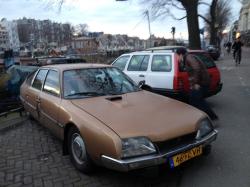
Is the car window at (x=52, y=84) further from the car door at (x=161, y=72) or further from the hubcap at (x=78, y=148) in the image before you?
→ the car door at (x=161, y=72)

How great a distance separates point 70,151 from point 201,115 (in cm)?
202

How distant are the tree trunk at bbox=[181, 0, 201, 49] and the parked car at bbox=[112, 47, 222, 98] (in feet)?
45.3

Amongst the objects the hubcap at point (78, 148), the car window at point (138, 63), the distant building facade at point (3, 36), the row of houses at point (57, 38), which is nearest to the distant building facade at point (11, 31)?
the distant building facade at point (3, 36)

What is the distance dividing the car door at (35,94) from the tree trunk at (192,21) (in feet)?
55.0

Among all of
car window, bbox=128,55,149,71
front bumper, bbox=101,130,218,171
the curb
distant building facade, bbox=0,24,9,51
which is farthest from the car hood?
distant building facade, bbox=0,24,9,51

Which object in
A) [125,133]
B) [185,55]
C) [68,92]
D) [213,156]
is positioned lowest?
[213,156]

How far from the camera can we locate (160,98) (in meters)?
5.33

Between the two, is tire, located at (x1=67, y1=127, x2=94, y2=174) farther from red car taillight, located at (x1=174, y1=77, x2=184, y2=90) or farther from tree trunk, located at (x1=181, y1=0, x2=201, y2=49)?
tree trunk, located at (x1=181, y1=0, x2=201, y2=49)

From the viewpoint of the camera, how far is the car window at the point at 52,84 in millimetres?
5471

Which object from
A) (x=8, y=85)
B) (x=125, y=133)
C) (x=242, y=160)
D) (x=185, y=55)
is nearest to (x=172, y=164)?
(x=125, y=133)

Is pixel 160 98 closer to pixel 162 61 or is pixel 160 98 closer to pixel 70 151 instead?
pixel 70 151

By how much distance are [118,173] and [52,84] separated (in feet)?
7.29

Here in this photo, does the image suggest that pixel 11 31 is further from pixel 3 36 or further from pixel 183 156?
pixel 183 156

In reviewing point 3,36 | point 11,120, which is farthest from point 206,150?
point 3,36
